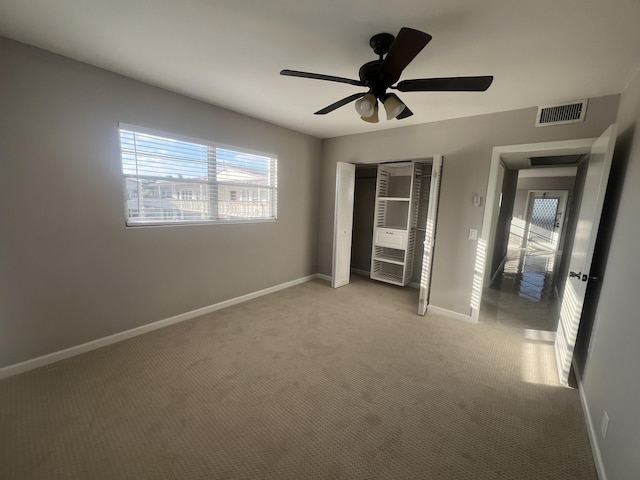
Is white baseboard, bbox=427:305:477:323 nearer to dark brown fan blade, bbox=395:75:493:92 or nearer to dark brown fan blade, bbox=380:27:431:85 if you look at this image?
dark brown fan blade, bbox=395:75:493:92

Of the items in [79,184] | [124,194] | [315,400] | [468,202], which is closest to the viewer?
[315,400]

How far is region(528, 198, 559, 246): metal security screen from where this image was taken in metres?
8.55

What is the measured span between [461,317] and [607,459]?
1.93 m

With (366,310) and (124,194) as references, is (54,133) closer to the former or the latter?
(124,194)

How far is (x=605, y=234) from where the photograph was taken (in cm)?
207

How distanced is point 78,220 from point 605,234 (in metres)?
4.31

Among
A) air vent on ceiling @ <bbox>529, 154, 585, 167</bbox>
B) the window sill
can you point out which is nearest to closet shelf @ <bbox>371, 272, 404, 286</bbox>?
the window sill

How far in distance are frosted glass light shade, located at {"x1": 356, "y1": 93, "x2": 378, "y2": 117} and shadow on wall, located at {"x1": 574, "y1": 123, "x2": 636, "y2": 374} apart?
1804 mm

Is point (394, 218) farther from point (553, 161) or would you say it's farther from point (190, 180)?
point (190, 180)

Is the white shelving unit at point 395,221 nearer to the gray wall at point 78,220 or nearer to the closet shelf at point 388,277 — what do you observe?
the closet shelf at point 388,277

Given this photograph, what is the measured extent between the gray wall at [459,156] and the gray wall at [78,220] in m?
2.27

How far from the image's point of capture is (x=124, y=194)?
2387 mm

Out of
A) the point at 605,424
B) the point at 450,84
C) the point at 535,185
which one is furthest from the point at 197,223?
the point at 535,185

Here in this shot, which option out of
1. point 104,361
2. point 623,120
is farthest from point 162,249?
point 623,120
